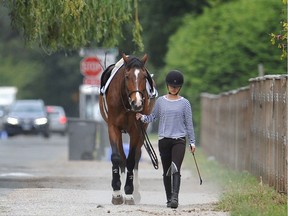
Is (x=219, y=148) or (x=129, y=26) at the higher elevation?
(x=129, y=26)

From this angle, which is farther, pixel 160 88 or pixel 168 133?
pixel 160 88

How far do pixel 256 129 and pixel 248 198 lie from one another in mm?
4555

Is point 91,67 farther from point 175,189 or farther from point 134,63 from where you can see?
point 175,189

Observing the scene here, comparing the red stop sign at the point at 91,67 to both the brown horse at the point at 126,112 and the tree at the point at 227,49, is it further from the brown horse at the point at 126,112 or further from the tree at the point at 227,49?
the brown horse at the point at 126,112

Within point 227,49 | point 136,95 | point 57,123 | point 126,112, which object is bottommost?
point 57,123

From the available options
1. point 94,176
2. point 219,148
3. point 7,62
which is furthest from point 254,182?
point 7,62

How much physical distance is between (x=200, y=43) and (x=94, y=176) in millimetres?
14940

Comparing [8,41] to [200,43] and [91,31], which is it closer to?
[200,43]

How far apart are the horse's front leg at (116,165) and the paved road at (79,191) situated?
5.6 inches

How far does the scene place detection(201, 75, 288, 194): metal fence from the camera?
49.7ft

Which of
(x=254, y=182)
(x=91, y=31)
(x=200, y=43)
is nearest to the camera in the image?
(x=254, y=182)

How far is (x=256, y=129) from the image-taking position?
61.6ft

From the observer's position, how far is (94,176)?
2162 cm

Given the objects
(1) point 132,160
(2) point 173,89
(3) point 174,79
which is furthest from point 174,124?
(1) point 132,160
